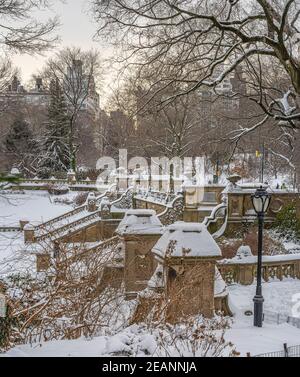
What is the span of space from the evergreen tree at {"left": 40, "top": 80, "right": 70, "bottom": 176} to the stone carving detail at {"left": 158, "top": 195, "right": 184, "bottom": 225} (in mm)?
28818

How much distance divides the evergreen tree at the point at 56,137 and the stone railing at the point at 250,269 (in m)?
40.0

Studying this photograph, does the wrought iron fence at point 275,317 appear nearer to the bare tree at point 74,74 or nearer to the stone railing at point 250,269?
the stone railing at point 250,269

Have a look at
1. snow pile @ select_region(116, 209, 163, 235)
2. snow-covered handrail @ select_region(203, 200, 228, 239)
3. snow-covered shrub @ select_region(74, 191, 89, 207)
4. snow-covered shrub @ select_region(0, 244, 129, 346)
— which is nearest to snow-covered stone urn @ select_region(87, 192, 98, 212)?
snow-covered shrub @ select_region(74, 191, 89, 207)

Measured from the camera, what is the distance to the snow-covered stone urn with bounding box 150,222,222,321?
392 inches

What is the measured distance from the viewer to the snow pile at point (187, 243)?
10109mm

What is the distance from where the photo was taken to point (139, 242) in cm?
1417

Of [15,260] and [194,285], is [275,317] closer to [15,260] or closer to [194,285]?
[194,285]

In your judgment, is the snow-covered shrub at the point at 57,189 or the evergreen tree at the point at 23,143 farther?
the evergreen tree at the point at 23,143

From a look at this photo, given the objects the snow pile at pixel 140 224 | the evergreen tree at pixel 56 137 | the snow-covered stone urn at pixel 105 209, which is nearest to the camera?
the snow pile at pixel 140 224

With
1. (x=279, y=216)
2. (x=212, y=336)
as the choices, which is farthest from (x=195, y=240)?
(x=279, y=216)

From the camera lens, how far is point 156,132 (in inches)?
1458

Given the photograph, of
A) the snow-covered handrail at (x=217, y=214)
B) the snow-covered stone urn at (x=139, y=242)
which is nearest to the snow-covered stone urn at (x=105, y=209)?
the snow-covered handrail at (x=217, y=214)

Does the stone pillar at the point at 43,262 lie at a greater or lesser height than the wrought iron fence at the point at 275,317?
greater

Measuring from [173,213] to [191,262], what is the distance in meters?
16.1
